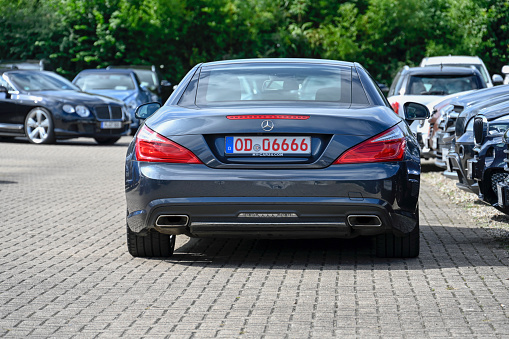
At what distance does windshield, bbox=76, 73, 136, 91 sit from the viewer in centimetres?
2519

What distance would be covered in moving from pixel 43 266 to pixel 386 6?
108 ft

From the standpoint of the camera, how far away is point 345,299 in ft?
18.6

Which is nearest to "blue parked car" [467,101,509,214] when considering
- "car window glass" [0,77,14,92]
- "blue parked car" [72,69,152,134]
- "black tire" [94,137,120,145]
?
"black tire" [94,137,120,145]

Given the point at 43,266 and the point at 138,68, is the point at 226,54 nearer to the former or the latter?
the point at 138,68

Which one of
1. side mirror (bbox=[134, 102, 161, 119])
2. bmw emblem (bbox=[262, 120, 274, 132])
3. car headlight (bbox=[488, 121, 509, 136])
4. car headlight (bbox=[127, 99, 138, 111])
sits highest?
bmw emblem (bbox=[262, 120, 274, 132])

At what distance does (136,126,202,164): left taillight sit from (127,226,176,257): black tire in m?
0.73

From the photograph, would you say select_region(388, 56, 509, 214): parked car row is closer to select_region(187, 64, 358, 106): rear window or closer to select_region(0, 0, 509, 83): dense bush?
select_region(187, 64, 358, 106): rear window

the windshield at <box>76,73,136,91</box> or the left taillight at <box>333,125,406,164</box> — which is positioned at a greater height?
the left taillight at <box>333,125,406,164</box>

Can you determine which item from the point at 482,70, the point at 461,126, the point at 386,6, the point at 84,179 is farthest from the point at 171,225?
the point at 386,6

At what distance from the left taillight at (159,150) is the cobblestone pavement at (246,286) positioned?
30.0 inches

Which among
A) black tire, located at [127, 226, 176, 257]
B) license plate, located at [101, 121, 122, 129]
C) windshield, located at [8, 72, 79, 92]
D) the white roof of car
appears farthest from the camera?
the white roof of car

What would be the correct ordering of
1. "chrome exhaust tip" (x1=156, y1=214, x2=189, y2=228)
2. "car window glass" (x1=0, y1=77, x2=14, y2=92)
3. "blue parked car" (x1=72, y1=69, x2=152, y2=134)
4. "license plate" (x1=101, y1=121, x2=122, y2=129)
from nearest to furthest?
"chrome exhaust tip" (x1=156, y1=214, x2=189, y2=228)
"license plate" (x1=101, y1=121, x2=122, y2=129)
"car window glass" (x1=0, y1=77, x2=14, y2=92)
"blue parked car" (x1=72, y1=69, x2=152, y2=134)

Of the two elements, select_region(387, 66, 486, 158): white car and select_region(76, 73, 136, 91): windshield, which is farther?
select_region(76, 73, 136, 91): windshield

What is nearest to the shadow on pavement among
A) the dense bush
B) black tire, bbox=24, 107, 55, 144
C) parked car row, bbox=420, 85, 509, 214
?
parked car row, bbox=420, 85, 509, 214
